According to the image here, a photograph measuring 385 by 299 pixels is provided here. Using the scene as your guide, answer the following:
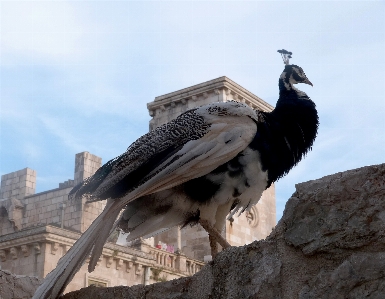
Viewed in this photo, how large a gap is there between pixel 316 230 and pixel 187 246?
62.8 feet

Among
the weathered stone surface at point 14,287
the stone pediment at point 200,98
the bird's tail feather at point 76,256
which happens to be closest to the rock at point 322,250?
the bird's tail feather at point 76,256

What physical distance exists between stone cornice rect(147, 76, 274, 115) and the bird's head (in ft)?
51.8

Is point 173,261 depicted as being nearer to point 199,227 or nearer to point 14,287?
point 199,227

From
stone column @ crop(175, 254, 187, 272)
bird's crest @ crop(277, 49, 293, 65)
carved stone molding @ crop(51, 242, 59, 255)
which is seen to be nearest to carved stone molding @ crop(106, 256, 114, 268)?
carved stone molding @ crop(51, 242, 59, 255)

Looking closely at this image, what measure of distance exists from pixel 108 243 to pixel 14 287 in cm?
1303

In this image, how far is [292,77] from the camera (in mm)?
5422

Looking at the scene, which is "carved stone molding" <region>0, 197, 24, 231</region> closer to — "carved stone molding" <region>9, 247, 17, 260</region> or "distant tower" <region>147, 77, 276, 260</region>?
"distant tower" <region>147, 77, 276, 260</region>

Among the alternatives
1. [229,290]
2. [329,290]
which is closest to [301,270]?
[329,290]

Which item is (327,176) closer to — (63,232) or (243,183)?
(243,183)

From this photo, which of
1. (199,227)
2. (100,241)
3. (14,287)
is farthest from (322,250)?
(199,227)

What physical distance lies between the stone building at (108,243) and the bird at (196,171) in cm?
1184

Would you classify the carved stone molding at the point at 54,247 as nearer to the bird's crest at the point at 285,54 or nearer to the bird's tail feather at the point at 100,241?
the bird's crest at the point at 285,54

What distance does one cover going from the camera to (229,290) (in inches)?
112

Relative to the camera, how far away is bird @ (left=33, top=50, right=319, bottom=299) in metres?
4.23
